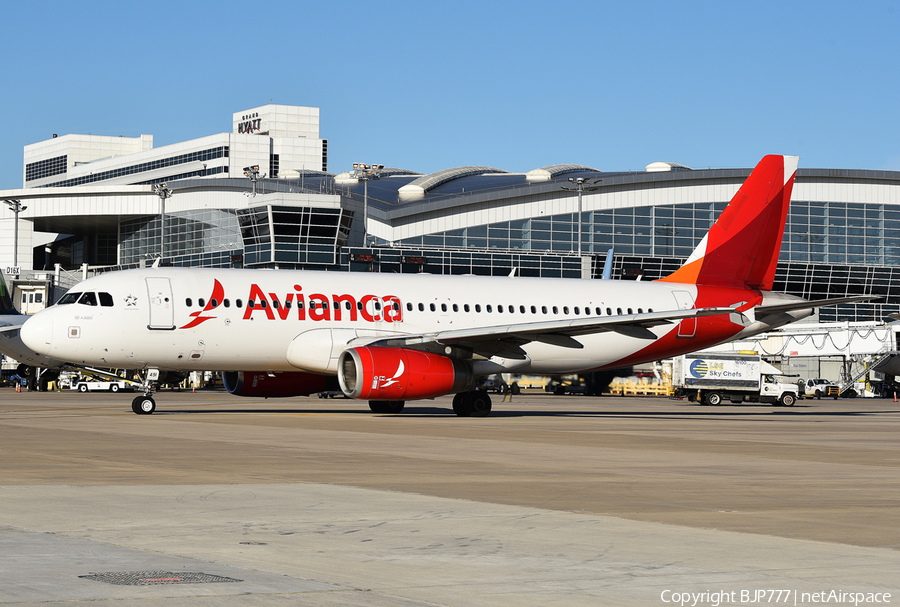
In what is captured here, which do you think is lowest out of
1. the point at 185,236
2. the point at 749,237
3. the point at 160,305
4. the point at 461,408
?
the point at 461,408

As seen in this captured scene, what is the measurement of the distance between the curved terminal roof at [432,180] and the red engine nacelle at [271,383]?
3627 inches

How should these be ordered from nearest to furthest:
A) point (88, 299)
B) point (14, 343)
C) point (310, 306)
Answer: point (88, 299) → point (310, 306) → point (14, 343)

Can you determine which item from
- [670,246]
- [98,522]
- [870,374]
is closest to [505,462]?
[98,522]

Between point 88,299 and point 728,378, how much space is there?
36358 mm

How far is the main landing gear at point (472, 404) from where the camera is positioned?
31281mm

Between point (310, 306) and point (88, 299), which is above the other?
point (88, 299)

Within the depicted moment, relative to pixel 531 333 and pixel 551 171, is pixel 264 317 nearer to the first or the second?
pixel 531 333

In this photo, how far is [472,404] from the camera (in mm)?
31297

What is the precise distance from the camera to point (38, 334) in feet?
91.1

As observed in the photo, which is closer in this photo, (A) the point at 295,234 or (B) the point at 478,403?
(B) the point at 478,403

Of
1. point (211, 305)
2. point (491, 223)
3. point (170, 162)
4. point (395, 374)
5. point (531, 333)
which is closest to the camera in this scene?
point (395, 374)

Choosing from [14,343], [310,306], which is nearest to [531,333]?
[310,306]

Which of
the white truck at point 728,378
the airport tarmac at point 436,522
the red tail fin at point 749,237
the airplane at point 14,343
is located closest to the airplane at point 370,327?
the red tail fin at point 749,237

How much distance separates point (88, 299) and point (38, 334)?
5.17ft
